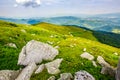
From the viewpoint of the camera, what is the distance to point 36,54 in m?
30.6

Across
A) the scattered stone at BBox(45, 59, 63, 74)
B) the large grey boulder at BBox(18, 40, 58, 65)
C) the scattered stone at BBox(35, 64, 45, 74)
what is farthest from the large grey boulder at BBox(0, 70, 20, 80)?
the scattered stone at BBox(45, 59, 63, 74)

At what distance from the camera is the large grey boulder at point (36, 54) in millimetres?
30258

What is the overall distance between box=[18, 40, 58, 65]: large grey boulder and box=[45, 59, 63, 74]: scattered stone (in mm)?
2481

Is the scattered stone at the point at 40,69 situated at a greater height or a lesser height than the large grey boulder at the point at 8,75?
greater

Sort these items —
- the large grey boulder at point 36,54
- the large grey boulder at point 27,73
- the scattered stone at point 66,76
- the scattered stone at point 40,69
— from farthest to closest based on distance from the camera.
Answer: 1. the large grey boulder at point 36,54
2. the scattered stone at point 40,69
3. the large grey boulder at point 27,73
4. the scattered stone at point 66,76

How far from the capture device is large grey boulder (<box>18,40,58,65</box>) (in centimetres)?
3026

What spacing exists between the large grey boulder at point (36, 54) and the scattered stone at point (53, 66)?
8.14ft

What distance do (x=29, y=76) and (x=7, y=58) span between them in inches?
341

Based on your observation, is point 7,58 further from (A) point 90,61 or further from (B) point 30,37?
(B) point 30,37

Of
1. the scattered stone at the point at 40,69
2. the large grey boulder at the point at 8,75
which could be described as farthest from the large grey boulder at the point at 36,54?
the large grey boulder at the point at 8,75

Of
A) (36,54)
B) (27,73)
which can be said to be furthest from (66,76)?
(36,54)

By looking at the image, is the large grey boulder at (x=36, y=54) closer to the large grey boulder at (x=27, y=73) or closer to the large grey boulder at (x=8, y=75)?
the large grey boulder at (x=27, y=73)

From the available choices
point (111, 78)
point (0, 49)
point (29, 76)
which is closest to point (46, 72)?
point (29, 76)

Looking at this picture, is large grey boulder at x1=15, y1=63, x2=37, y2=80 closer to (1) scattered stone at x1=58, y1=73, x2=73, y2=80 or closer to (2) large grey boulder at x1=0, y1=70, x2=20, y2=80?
(2) large grey boulder at x1=0, y1=70, x2=20, y2=80
